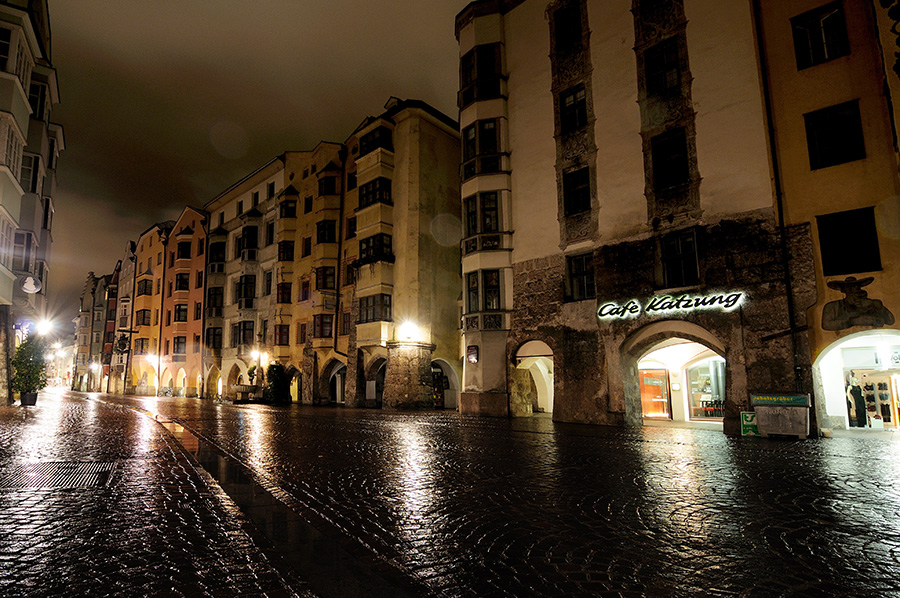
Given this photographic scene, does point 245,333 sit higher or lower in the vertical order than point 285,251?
lower

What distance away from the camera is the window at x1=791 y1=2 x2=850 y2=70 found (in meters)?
15.3

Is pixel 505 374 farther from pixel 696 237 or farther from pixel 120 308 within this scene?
pixel 120 308

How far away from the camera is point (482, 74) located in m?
24.4

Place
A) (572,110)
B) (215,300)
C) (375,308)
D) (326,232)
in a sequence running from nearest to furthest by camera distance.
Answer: (572,110) < (375,308) < (326,232) < (215,300)

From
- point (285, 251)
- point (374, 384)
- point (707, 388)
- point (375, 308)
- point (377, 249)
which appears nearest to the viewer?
point (707, 388)

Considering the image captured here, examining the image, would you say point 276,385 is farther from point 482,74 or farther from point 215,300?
point 482,74

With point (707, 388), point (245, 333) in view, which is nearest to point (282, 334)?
point (245, 333)

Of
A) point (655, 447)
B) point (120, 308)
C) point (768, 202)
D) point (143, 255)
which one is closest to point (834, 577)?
point (655, 447)

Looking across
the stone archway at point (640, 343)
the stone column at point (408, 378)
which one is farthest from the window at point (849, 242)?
the stone column at point (408, 378)

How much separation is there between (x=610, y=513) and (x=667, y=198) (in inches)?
591

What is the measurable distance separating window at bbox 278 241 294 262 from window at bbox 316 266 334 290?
16.2 feet

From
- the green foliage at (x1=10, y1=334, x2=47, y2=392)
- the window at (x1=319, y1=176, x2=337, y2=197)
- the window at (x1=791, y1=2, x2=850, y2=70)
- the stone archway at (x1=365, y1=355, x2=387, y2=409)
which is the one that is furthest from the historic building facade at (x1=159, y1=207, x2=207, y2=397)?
the window at (x1=791, y1=2, x2=850, y2=70)

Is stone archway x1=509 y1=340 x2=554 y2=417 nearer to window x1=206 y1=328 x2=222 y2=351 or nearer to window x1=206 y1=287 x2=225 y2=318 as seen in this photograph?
window x1=206 y1=328 x2=222 y2=351

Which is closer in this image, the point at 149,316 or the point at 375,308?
the point at 375,308
